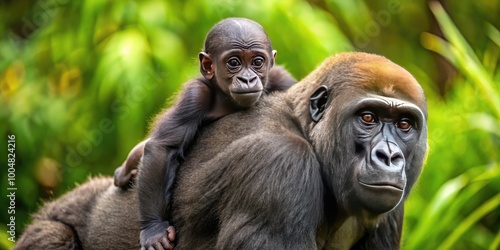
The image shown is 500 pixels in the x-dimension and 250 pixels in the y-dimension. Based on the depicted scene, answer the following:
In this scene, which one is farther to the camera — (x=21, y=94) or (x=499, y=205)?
(x=21, y=94)

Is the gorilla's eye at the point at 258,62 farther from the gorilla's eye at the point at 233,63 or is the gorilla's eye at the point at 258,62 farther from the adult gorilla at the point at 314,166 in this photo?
the adult gorilla at the point at 314,166

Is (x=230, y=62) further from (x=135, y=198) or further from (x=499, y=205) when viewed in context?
(x=499, y=205)

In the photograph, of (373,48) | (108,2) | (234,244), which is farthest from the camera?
(373,48)

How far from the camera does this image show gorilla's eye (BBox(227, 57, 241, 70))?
414 centimetres

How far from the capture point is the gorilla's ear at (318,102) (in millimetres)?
3848

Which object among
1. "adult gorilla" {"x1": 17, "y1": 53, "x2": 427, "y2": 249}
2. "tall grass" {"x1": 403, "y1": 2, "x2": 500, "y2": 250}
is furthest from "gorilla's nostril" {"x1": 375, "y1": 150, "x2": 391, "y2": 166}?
"tall grass" {"x1": 403, "y1": 2, "x2": 500, "y2": 250}

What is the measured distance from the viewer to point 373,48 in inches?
394

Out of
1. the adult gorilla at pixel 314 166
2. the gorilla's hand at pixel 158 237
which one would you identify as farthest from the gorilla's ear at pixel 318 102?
the gorilla's hand at pixel 158 237

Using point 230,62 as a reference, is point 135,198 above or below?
below

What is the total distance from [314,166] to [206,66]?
950 millimetres

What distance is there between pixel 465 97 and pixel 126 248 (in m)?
4.03

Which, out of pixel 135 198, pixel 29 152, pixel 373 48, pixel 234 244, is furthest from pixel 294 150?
pixel 373 48

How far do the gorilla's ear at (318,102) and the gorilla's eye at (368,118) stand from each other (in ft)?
0.84

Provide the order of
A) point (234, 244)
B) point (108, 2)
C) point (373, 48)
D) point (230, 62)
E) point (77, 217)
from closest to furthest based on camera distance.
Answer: point (234, 244)
point (230, 62)
point (77, 217)
point (108, 2)
point (373, 48)
